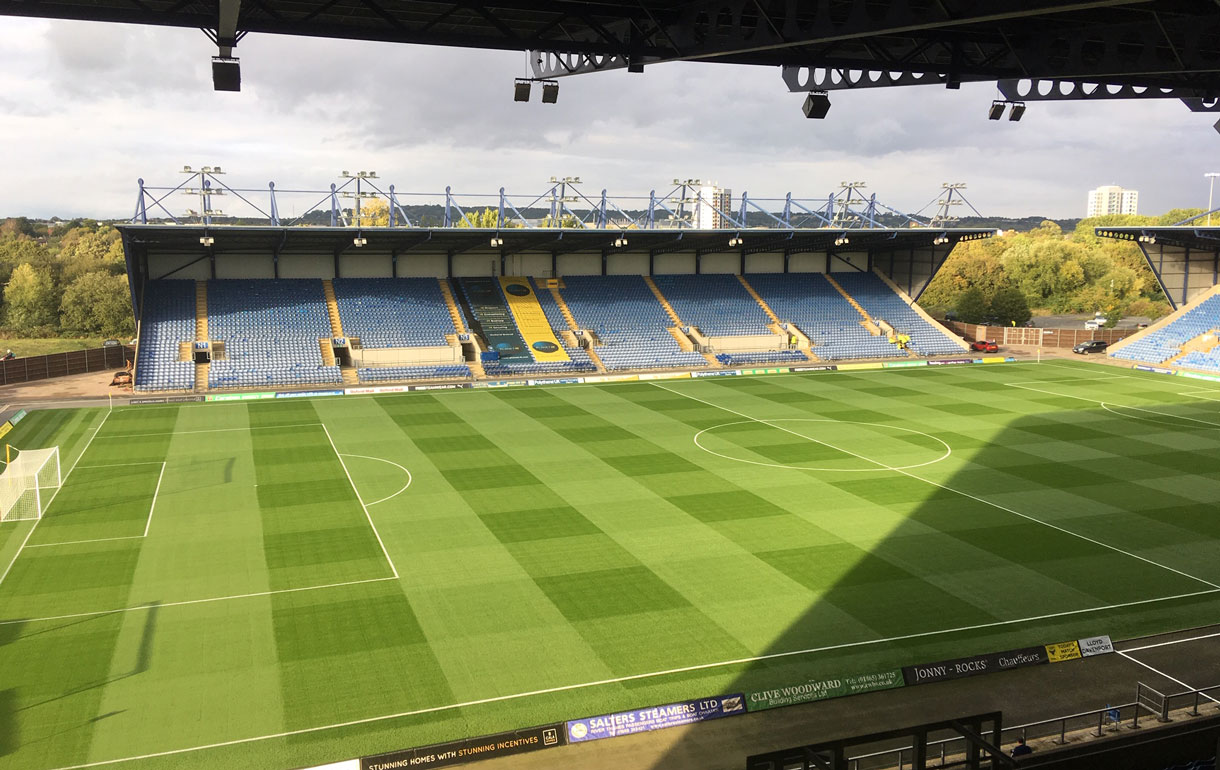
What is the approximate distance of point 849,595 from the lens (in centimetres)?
2127

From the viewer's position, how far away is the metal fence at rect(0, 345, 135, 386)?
5144 cm

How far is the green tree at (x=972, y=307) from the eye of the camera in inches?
3423

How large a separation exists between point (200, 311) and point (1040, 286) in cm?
8594

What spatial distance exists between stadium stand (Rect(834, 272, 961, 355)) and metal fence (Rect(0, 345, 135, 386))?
50797 millimetres

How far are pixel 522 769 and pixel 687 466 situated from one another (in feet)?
62.1

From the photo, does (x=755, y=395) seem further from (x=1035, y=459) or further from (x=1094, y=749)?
(x=1094, y=749)

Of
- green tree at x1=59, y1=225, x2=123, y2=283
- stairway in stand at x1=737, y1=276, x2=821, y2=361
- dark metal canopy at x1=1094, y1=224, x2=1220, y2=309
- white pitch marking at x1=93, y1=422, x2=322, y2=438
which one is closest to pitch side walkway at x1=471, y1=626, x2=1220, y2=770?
white pitch marking at x1=93, y1=422, x2=322, y2=438

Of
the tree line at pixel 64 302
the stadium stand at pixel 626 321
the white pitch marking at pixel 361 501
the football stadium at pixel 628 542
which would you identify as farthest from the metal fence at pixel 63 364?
the tree line at pixel 64 302

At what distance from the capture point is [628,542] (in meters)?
24.7

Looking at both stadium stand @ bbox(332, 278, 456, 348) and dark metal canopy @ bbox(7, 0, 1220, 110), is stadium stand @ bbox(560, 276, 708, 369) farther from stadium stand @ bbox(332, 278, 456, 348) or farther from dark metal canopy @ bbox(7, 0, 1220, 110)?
dark metal canopy @ bbox(7, 0, 1220, 110)

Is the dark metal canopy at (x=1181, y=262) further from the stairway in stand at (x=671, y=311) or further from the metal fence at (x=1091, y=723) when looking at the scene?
the metal fence at (x=1091, y=723)

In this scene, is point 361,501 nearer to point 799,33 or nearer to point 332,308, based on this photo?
point 799,33

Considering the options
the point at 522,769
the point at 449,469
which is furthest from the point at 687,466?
the point at 522,769

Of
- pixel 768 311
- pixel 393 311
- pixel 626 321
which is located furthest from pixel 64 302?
pixel 768 311
